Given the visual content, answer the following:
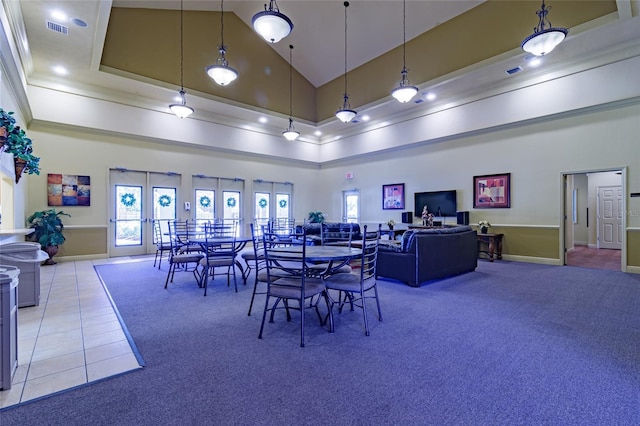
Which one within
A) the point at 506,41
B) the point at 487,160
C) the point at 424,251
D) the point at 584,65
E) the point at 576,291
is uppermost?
the point at 506,41

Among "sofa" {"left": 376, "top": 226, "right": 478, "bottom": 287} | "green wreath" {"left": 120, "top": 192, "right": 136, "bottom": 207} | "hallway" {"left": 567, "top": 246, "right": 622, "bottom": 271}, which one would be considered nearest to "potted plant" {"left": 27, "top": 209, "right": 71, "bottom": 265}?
"green wreath" {"left": 120, "top": 192, "right": 136, "bottom": 207}

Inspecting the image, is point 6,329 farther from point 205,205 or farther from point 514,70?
point 514,70

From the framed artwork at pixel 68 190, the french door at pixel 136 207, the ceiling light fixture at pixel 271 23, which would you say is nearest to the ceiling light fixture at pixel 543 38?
the ceiling light fixture at pixel 271 23

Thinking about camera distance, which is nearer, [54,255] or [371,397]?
[371,397]

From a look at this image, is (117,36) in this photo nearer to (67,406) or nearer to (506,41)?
(67,406)

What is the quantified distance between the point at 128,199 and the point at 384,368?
318 inches

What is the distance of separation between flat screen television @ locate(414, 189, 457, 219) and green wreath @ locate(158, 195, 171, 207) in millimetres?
7202

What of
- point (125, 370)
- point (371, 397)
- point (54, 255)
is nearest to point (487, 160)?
point (371, 397)

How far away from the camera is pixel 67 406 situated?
176cm

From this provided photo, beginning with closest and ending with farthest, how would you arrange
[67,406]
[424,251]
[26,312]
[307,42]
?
[67,406] < [26,312] < [424,251] < [307,42]

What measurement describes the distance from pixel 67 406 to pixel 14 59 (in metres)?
5.28

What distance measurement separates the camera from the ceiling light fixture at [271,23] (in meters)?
3.82

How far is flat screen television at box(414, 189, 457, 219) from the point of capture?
796 cm

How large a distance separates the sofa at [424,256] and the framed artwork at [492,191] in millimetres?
2429
